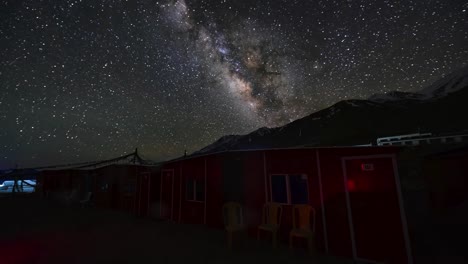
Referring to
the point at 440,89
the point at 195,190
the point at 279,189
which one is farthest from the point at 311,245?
the point at 440,89

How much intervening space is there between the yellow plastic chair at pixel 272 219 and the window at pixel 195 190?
4.01 meters

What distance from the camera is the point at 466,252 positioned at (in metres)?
6.98

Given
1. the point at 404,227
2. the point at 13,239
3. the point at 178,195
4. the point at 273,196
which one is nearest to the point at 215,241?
the point at 273,196

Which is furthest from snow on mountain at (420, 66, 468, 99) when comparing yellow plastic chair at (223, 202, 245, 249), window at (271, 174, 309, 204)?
yellow plastic chair at (223, 202, 245, 249)

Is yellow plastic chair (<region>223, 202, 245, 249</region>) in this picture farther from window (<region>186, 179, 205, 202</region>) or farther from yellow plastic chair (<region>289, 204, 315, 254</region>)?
window (<region>186, 179, 205, 202</region>)

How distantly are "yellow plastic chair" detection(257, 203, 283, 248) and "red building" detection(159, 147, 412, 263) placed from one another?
0.25m

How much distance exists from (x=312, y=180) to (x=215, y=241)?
4.30 m

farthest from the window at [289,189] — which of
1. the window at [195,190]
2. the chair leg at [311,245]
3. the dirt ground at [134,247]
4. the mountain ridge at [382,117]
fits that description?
the mountain ridge at [382,117]

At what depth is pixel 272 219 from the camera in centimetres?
827

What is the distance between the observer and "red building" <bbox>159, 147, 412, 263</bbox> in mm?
6391

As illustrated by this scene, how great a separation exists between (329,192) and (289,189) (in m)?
1.51

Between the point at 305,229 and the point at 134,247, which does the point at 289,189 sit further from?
the point at 134,247

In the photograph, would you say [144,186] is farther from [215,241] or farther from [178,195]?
[215,241]

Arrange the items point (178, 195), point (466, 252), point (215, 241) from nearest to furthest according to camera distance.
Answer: point (466, 252)
point (215, 241)
point (178, 195)
